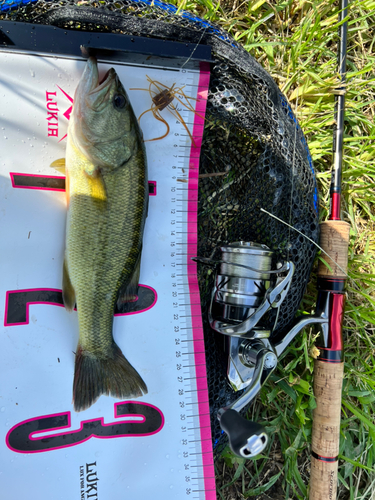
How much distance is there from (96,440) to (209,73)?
1.56m

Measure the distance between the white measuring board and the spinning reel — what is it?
13 cm

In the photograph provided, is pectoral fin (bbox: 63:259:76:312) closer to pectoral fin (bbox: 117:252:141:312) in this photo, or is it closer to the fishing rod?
pectoral fin (bbox: 117:252:141:312)

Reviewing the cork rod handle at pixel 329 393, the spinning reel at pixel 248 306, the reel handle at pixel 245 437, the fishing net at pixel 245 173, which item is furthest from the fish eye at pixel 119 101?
the reel handle at pixel 245 437

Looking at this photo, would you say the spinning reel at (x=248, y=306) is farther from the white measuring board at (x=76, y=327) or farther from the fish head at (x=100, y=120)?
the fish head at (x=100, y=120)

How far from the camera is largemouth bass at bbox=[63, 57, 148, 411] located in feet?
3.95

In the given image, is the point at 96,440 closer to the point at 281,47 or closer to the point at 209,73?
the point at 209,73

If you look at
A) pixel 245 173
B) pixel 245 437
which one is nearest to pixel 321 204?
pixel 245 173

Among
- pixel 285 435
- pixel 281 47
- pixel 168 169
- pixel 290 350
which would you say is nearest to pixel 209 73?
pixel 168 169

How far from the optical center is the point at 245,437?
103 cm

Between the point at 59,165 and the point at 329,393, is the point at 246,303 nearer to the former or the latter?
the point at 329,393

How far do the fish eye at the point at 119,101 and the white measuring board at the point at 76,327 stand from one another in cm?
15

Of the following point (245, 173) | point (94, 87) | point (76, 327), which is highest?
point (94, 87)

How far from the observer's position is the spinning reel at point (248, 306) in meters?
1.28

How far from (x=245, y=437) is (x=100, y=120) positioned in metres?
1.16
